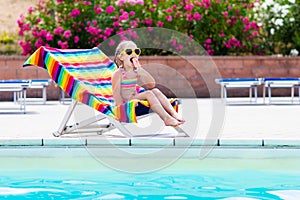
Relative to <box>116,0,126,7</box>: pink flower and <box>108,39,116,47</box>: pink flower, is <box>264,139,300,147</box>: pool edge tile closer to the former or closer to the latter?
<box>108,39,116,47</box>: pink flower

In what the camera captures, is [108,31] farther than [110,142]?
Yes

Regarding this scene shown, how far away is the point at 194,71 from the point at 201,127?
7.24 m

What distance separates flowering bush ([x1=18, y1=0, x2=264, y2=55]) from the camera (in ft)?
54.3

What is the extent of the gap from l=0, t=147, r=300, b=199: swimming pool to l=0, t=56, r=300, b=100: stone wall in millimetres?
8735

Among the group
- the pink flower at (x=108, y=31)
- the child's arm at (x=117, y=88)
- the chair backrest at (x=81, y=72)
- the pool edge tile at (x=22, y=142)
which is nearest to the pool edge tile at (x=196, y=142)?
the chair backrest at (x=81, y=72)

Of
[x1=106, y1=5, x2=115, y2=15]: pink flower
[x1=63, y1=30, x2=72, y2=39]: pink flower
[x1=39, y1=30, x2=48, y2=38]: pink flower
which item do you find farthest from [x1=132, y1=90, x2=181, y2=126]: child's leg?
[x1=39, y1=30, x2=48, y2=38]: pink flower

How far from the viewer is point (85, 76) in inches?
340

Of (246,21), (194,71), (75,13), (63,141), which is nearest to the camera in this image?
(63,141)

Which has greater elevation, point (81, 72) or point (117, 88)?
point (81, 72)

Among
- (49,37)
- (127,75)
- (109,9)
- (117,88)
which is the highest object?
(109,9)

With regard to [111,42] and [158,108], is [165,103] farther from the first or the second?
[111,42]

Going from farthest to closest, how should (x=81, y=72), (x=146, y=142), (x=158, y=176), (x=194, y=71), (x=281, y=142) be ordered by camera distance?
(x=194, y=71) < (x=81, y=72) < (x=146, y=142) < (x=281, y=142) < (x=158, y=176)

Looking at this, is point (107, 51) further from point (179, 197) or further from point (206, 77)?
point (179, 197)

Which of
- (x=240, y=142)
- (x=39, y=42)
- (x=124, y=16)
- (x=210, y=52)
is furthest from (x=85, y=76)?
(x=210, y=52)
